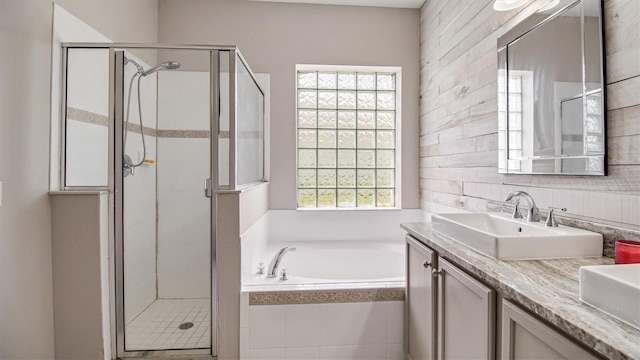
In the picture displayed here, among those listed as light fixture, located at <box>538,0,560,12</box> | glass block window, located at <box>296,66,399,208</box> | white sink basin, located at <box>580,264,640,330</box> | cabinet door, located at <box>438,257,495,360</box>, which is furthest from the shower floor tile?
light fixture, located at <box>538,0,560,12</box>

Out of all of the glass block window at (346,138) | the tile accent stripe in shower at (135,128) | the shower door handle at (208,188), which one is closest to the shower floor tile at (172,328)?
the shower door handle at (208,188)

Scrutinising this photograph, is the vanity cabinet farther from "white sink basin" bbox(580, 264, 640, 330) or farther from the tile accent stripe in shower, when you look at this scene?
the tile accent stripe in shower

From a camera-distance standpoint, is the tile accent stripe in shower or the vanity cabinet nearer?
the vanity cabinet

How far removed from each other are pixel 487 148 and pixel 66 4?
2640 millimetres

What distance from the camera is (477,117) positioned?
2.17 m

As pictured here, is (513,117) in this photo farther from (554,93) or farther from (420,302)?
(420,302)

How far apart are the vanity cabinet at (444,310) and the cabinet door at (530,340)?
8 cm

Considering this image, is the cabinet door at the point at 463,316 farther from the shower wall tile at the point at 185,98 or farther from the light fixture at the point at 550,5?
the shower wall tile at the point at 185,98

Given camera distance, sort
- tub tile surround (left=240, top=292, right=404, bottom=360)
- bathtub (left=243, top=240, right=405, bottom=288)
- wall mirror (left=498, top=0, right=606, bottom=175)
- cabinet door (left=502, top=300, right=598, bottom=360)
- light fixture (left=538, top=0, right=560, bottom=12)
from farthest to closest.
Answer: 1. bathtub (left=243, top=240, right=405, bottom=288)
2. tub tile surround (left=240, top=292, right=404, bottom=360)
3. light fixture (left=538, top=0, right=560, bottom=12)
4. wall mirror (left=498, top=0, right=606, bottom=175)
5. cabinet door (left=502, top=300, right=598, bottom=360)

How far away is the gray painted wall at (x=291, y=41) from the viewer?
302 cm

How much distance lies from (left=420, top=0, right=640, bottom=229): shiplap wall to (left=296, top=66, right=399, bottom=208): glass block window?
1.18 feet

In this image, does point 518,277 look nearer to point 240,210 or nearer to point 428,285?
point 428,285

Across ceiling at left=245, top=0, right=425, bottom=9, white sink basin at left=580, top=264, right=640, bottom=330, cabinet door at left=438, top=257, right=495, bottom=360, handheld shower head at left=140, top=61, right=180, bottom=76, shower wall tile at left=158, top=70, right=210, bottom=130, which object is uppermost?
ceiling at left=245, top=0, right=425, bottom=9

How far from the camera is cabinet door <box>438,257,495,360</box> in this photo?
109cm
